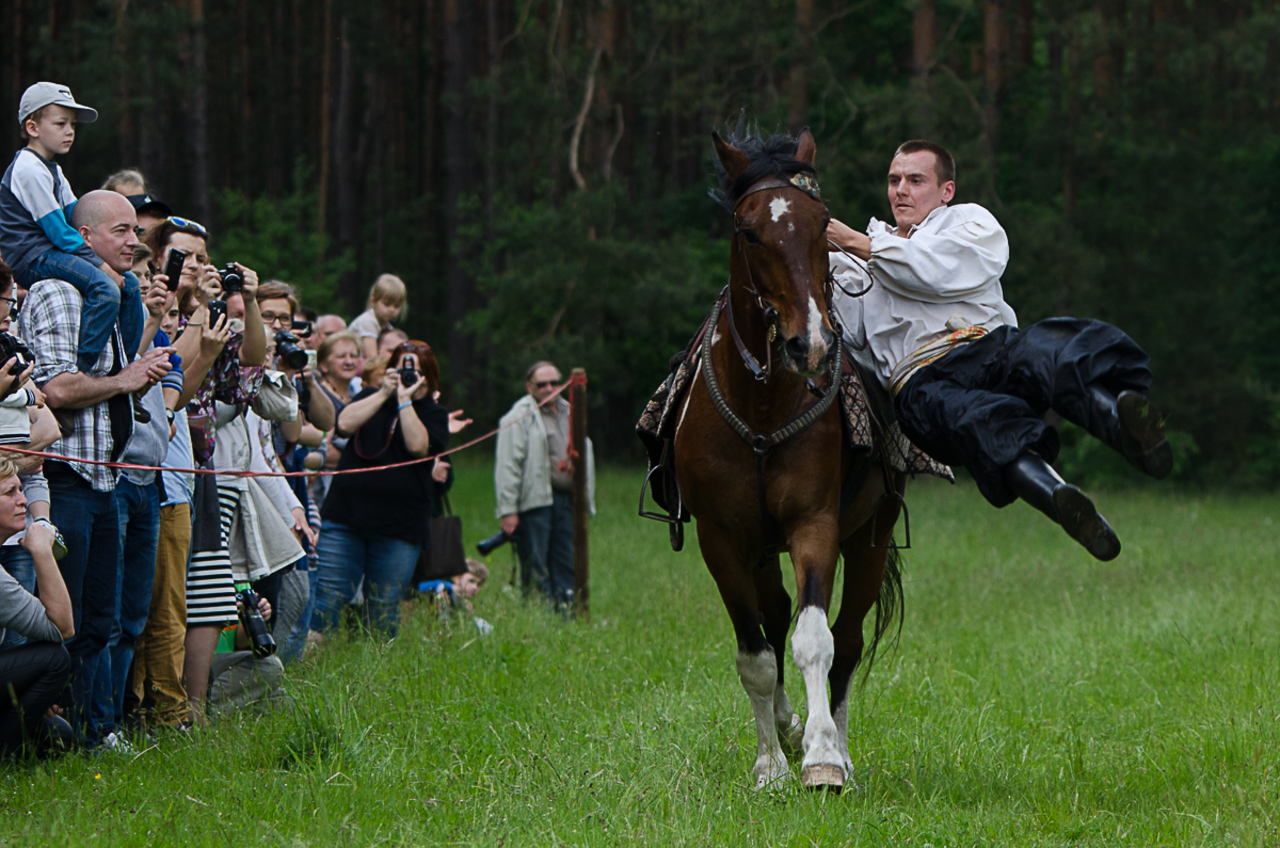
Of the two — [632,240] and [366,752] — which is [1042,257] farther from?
[366,752]

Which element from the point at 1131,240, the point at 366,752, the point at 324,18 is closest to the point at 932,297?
the point at 366,752

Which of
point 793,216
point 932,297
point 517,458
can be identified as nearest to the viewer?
point 793,216

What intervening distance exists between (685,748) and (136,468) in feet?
8.92

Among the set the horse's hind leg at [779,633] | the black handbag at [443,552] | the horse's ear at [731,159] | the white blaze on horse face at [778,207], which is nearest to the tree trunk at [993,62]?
the black handbag at [443,552]

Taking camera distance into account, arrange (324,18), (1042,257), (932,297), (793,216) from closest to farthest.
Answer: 1. (793,216)
2. (932,297)
3. (1042,257)
4. (324,18)

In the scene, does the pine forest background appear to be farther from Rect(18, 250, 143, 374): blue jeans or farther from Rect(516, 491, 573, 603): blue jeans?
Rect(18, 250, 143, 374): blue jeans

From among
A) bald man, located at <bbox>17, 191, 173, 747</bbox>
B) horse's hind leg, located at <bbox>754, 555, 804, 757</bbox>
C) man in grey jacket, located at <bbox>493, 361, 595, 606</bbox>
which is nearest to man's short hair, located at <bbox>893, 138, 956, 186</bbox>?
horse's hind leg, located at <bbox>754, 555, 804, 757</bbox>

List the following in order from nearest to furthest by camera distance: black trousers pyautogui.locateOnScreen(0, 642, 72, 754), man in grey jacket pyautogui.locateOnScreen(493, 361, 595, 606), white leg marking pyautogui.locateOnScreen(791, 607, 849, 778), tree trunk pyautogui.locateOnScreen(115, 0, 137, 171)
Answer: white leg marking pyautogui.locateOnScreen(791, 607, 849, 778) < black trousers pyautogui.locateOnScreen(0, 642, 72, 754) < man in grey jacket pyautogui.locateOnScreen(493, 361, 595, 606) < tree trunk pyautogui.locateOnScreen(115, 0, 137, 171)

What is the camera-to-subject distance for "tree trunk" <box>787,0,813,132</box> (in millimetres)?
28203

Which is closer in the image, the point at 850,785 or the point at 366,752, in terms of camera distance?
the point at 850,785

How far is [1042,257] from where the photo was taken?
87.4ft

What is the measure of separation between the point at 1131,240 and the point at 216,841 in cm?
2932

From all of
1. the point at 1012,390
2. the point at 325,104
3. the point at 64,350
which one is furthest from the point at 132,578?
the point at 325,104

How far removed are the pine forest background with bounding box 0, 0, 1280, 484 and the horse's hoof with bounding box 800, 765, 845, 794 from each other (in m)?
21.6
